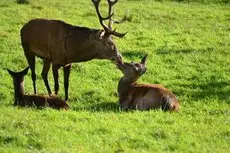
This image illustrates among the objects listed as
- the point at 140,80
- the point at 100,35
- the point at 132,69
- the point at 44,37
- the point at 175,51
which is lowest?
the point at 140,80

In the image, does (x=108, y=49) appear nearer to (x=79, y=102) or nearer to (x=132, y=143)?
(x=79, y=102)

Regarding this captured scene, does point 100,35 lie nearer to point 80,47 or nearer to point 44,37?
point 80,47

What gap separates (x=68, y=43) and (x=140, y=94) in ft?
6.82

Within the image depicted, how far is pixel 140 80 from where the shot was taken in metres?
13.8

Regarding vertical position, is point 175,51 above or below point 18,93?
below

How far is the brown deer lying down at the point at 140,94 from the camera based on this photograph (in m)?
10.7

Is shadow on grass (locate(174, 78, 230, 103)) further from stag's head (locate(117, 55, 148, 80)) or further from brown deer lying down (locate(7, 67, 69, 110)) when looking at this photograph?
brown deer lying down (locate(7, 67, 69, 110))

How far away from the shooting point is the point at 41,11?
20.8 metres

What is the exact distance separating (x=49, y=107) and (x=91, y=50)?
2.12 meters

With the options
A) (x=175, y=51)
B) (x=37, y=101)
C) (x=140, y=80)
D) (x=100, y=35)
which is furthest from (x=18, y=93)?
(x=175, y=51)

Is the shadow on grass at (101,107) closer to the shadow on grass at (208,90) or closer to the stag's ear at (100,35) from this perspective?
the stag's ear at (100,35)

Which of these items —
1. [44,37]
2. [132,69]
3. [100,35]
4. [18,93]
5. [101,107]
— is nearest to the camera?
[18,93]

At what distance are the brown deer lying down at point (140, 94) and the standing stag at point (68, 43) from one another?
0.37 m

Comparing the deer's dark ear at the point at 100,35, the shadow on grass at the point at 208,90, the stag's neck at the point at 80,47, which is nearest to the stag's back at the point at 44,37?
the stag's neck at the point at 80,47
